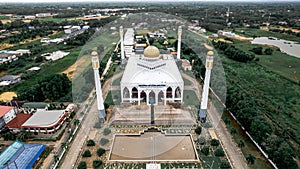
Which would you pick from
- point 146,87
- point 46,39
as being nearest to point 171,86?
point 146,87

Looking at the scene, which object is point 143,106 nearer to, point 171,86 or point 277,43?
point 171,86

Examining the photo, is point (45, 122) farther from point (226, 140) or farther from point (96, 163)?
point (226, 140)

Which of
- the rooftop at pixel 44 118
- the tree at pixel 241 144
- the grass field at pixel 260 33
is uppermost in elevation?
the grass field at pixel 260 33

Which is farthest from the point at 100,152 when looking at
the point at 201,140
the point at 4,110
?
the point at 4,110

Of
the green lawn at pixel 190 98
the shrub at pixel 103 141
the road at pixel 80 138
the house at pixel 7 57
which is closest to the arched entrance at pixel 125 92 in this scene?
the road at pixel 80 138

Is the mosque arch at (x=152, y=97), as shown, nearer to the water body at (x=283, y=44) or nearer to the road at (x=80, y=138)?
the road at (x=80, y=138)

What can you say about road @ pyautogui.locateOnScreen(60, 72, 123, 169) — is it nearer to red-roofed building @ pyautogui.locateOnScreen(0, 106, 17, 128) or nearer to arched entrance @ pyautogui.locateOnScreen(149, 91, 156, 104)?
arched entrance @ pyautogui.locateOnScreen(149, 91, 156, 104)
